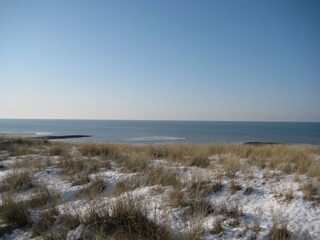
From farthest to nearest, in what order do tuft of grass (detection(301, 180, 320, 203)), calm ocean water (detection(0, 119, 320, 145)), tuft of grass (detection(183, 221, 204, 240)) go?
calm ocean water (detection(0, 119, 320, 145)), tuft of grass (detection(301, 180, 320, 203)), tuft of grass (detection(183, 221, 204, 240))

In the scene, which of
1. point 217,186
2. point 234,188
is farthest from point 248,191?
point 217,186

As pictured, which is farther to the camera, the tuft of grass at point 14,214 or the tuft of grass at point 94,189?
the tuft of grass at point 94,189

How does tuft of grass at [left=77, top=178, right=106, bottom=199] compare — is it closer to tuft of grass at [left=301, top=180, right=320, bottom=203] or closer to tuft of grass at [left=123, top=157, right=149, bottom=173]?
tuft of grass at [left=123, top=157, right=149, bottom=173]

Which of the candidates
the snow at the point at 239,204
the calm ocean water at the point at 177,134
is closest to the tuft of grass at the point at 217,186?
the snow at the point at 239,204

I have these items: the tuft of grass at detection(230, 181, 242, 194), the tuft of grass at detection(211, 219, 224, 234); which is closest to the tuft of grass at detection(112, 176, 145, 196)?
the tuft of grass at detection(230, 181, 242, 194)

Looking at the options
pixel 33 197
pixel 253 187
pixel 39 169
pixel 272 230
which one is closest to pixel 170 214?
pixel 272 230

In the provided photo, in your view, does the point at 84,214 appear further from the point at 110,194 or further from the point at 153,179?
the point at 153,179

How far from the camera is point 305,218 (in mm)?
3672

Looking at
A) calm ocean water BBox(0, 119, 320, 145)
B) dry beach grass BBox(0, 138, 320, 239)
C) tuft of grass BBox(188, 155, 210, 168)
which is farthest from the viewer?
calm ocean water BBox(0, 119, 320, 145)

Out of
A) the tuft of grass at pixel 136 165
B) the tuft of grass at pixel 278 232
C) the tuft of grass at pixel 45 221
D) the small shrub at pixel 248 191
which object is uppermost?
the tuft of grass at pixel 136 165

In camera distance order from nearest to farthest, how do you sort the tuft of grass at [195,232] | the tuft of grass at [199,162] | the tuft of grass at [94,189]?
the tuft of grass at [195,232] → the tuft of grass at [94,189] → the tuft of grass at [199,162]

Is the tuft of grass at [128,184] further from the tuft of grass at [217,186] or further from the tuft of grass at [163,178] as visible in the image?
the tuft of grass at [217,186]

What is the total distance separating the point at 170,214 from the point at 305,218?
1.94 meters

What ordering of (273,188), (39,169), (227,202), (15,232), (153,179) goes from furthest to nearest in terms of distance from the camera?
(39,169) → (153,179) → (273,188) → (227,202) → (15,232)
